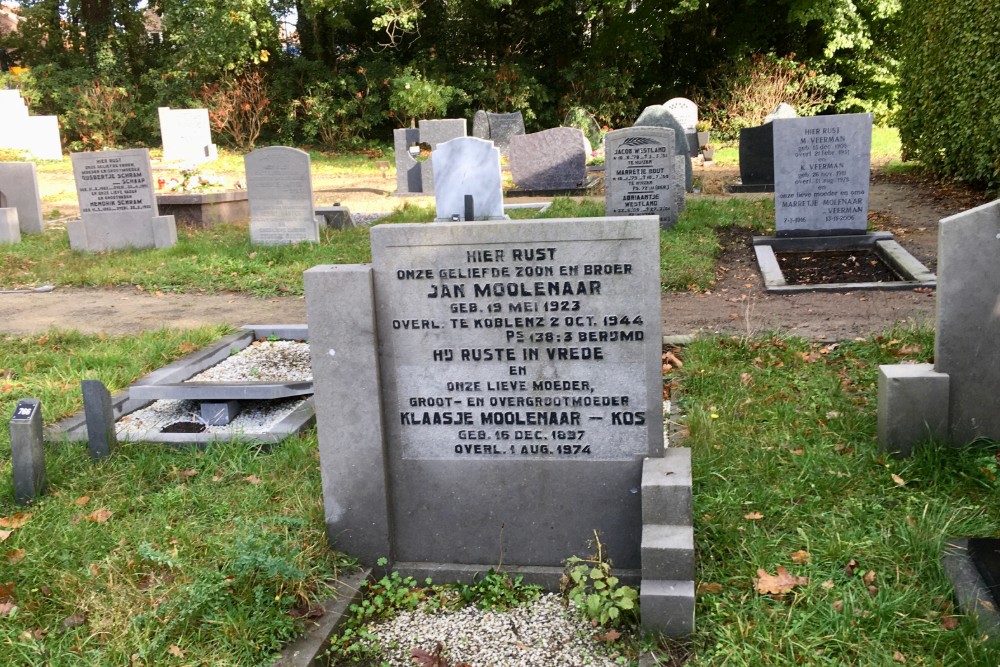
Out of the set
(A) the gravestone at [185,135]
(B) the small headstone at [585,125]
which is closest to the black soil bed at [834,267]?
(B) the small headstone at [585,125]

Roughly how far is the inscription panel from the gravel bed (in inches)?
23.9

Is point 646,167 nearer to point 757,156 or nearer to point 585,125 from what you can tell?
point 757,156

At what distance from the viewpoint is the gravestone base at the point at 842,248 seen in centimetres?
827

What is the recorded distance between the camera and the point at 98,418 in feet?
15.5

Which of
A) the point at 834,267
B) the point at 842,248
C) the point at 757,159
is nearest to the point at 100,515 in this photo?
the point at 834,267

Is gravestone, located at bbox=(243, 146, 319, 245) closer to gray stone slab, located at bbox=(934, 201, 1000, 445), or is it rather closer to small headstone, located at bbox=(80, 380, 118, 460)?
small headstone, located at bbox=(80, 380, 118, 460)

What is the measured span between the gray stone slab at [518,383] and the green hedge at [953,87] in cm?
1024

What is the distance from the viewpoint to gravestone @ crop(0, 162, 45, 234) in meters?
14.1

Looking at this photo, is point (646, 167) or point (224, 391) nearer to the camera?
point (224, 391)

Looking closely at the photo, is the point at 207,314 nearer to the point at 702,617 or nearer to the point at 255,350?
the point at 255,350

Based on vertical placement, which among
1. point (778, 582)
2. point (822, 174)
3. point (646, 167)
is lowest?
point (778, 582)

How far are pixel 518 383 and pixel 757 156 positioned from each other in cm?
1345

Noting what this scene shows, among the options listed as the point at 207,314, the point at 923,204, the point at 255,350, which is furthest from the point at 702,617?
the point at 923,204

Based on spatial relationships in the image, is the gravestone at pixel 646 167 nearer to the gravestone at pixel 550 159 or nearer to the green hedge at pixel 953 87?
the green hedge at pixel 953 87
